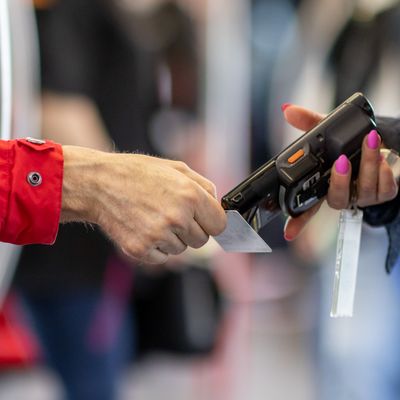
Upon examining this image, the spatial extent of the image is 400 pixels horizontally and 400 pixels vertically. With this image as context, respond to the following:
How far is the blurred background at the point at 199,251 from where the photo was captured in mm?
1604

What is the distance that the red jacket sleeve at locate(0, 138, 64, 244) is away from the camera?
90 centimetres

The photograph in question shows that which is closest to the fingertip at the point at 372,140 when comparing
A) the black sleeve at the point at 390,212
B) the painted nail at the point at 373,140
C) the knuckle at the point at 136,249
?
the painted nail at the point at 373,140

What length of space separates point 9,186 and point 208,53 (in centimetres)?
191

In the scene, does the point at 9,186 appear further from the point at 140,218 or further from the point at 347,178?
the point at 347,178

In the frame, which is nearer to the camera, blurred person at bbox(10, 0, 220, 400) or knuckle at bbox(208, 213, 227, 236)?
knuckle at bbox(208, 213, 227, 236)

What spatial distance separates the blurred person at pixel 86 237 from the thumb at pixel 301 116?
60 centimetres

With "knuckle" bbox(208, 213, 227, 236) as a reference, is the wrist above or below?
above

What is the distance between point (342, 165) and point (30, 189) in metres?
0.30

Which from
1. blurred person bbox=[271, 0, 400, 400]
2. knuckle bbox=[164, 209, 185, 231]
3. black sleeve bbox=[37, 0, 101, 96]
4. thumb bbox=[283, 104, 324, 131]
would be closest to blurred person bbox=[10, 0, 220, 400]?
black sleeve bbox=[37, 0, 101, 96]

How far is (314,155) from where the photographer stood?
923 millimetres

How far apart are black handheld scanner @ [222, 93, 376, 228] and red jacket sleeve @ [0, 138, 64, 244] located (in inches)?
6.4

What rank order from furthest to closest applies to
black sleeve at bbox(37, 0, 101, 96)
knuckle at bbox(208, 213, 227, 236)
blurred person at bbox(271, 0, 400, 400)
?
blurred person at bbox(271, 0, 400, 400)
black sleeve at bbox(37, 0, 101, 96)
knuckle at bbox(208, 213, 227, 236)

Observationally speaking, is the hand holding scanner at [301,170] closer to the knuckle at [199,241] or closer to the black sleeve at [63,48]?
the knuckle at [199,241]

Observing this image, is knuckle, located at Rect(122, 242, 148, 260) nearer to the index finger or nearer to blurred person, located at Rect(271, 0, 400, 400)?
the index finger
